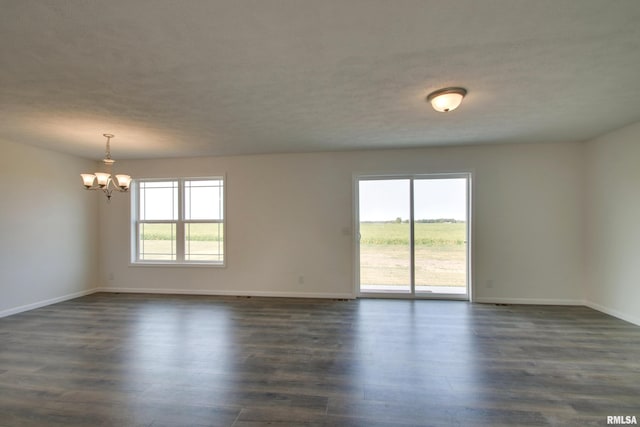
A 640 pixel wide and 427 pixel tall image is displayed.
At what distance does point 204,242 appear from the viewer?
528 cm

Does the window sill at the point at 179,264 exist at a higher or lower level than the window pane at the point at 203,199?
lower

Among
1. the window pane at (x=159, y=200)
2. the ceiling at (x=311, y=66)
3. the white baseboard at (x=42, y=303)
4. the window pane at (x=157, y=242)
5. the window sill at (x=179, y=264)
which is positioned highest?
the ceiling at (x=311, y=66)

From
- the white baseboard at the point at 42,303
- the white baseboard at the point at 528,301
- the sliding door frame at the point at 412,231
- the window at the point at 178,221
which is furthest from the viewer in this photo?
the window at the point at 178,221

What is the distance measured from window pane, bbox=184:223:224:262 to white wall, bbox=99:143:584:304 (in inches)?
9.5

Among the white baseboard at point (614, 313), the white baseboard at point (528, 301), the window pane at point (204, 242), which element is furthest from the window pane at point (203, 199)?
the white baseboard at point (614, 313)

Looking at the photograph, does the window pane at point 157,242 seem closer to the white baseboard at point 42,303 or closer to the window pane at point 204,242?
the window pane at point 204,242

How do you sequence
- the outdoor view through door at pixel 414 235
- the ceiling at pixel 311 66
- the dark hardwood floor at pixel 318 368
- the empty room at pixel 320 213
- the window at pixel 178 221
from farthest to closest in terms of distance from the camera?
the window at pixel 178 221 < the outdoor view through door at pixel 414 235 < the dark hardwood floor at pixel 318 368 < the empty room at pixel 320 213 < the ceiling at pixel 311 66

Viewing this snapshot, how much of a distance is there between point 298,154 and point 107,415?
3.99m

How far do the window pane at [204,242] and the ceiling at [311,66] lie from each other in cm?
199

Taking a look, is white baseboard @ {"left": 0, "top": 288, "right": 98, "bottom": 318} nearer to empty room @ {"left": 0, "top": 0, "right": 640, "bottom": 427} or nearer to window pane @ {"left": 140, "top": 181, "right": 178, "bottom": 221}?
empty room @ {"left": 0, "top": 0, "right": 640, "bottom": 427}

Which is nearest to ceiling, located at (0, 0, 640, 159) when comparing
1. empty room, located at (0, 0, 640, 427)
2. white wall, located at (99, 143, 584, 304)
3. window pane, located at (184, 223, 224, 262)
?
empty room, located at (0, 0, 640, 427)

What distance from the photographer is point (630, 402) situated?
205 centimetres

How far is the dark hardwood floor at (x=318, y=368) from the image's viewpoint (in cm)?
196

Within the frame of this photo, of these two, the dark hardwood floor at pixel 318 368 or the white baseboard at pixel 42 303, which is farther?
the white baseboard at pixel 42 303
